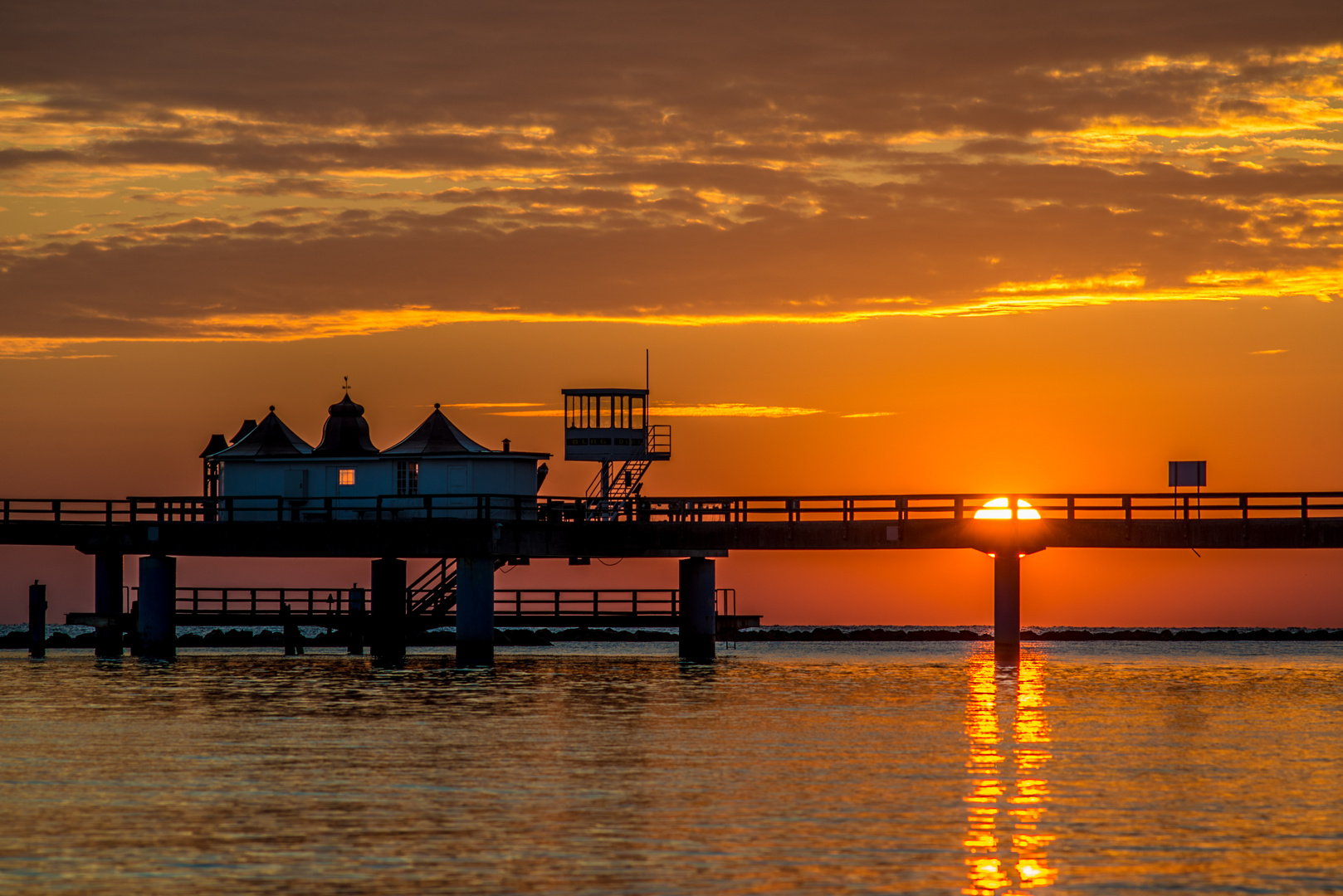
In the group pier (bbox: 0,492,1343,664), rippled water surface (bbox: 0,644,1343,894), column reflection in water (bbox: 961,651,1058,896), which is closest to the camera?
column reflection in water (bbox: 961,651,1058,896)

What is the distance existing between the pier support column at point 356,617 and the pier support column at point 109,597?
8.45 m

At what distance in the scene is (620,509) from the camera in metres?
62.5

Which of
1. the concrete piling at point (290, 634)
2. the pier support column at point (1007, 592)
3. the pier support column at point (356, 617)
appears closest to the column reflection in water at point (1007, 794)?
the pier support column at point (1007, 592)

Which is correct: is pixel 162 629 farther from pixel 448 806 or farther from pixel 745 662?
pixel 448 806

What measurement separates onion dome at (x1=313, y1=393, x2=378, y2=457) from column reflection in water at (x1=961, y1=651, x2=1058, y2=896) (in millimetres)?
26283

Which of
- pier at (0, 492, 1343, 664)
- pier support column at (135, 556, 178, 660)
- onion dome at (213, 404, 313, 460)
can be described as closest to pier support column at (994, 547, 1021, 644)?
pier at (0, 492, 1343, 664)

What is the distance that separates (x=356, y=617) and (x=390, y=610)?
687 cm

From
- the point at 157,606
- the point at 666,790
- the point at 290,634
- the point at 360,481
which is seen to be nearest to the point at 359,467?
the point at 360,481

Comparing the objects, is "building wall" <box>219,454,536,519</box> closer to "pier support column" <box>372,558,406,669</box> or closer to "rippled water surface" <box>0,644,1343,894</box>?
"pier support column" <box>372,558,406,669</box>

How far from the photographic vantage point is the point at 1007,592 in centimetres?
5997

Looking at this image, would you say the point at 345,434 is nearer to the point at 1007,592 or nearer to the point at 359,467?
the point at 359,467

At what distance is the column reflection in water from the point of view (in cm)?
1864

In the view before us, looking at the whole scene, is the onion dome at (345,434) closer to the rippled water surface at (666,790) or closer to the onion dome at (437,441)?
the onion dome at (437,441)

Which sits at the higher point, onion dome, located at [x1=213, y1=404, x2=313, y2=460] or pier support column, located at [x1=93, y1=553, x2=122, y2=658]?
onion dome, located at [x1=213, y1=404, x2=313, y2=460]
